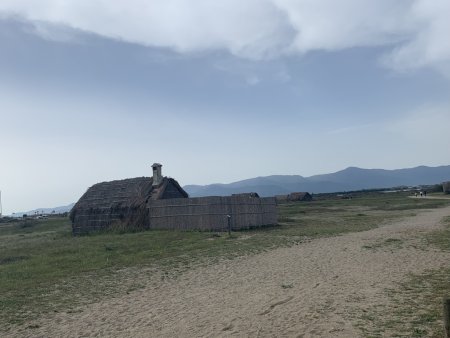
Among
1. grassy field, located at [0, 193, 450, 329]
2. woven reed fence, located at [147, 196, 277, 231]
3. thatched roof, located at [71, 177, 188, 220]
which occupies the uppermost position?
thatched roof, located at [71, 177, 188, 220]

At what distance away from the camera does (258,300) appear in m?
10.2

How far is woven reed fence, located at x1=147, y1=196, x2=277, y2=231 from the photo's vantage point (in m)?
28.3

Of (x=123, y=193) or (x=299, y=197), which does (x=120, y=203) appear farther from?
(x=299, y=197)

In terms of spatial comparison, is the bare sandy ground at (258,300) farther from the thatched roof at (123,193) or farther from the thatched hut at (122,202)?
the thatched roof at (123,193)

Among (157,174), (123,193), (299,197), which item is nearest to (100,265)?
(157,174)

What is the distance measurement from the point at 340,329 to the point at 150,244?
50.6 feet

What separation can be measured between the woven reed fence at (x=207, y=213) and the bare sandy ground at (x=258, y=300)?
11.5 meters

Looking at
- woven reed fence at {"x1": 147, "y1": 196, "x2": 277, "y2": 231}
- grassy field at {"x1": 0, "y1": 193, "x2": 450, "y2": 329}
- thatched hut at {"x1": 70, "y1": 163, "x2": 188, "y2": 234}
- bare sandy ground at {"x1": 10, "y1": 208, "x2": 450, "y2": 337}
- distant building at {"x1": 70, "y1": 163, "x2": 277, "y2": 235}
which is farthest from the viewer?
thatched hut at {"x1": 70, "y1": 163, "x2": 188, "y2": 234}

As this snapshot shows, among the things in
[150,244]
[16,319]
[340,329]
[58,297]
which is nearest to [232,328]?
[340,329]

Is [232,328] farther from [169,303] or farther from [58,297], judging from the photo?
[58,297]

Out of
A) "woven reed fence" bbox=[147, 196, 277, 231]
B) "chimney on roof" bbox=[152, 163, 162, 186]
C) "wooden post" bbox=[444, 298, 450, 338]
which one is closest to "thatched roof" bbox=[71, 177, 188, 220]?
"chimney on roof" bbox=[152, 163, 162, 186]

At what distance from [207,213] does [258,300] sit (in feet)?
60.1

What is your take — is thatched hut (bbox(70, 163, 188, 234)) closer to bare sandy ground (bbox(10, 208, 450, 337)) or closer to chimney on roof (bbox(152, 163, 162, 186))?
chimney on roof (bbox(152, 163, 162, 186))

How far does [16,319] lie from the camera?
9.39 metres
